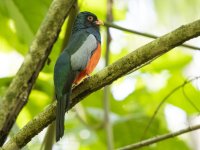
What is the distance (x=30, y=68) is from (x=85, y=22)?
3.25 feet

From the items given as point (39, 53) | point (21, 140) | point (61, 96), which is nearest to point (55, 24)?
point (39, 53)

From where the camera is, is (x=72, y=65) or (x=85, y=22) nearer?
(x=72, y=65)

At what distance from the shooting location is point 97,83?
2.31 m

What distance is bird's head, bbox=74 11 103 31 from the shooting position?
3.24 m

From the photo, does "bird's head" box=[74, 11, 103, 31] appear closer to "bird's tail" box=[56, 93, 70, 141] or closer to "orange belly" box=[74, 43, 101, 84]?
"orange belly" box=[74, 43, 101, 84]

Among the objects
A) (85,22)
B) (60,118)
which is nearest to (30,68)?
(60,118)

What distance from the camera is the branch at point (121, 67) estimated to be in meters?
2.12

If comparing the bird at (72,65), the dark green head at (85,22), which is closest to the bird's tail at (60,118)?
the bird at (72,65)

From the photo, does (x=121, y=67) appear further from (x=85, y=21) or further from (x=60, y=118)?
(x=85, y=21)

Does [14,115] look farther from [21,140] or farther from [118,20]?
[118,20]

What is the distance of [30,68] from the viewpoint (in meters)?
2.42

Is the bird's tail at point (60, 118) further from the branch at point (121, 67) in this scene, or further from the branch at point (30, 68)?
the branch at point (30, 68)

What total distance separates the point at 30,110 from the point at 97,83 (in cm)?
155

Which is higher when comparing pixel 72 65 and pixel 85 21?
pixel 72 65
